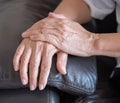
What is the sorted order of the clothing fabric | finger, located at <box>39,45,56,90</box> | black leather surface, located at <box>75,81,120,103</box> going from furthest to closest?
1. the clothing fabric
2. black leather surface, located at <box>75,81,120,103</box>
3. finger, located at <box>39,45,56,90</box>

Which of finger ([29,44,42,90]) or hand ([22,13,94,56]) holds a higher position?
hand ([22,13,94,56])

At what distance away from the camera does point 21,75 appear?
770 mm

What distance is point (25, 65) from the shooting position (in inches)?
31.0

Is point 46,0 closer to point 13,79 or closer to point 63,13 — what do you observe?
point 63,13

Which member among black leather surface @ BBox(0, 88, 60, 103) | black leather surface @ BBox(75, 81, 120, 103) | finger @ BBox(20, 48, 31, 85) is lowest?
black leather surface @ BBox(75, 81, 120, 103)

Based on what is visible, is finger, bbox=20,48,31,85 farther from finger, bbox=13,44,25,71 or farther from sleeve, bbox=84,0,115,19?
sleeve, bbox=84,0,115,19

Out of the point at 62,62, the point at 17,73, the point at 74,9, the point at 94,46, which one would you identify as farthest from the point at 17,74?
the point at 74,9

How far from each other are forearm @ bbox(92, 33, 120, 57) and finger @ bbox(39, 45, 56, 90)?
4.9 inches

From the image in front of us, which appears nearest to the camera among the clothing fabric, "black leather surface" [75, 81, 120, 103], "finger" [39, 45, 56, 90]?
"finger" [39, 45, 56, 90]

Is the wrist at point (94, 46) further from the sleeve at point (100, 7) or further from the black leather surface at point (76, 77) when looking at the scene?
the sleeve at point (100, 7)

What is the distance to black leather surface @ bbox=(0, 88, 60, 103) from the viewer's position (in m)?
0.79

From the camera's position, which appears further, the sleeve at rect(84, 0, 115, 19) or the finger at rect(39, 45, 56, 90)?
the sleeve at rect(84, 0, 115, 19)

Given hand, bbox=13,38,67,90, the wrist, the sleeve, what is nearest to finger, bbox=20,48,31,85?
hand, bbox=13,38,67,90

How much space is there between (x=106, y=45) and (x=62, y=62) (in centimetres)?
14
